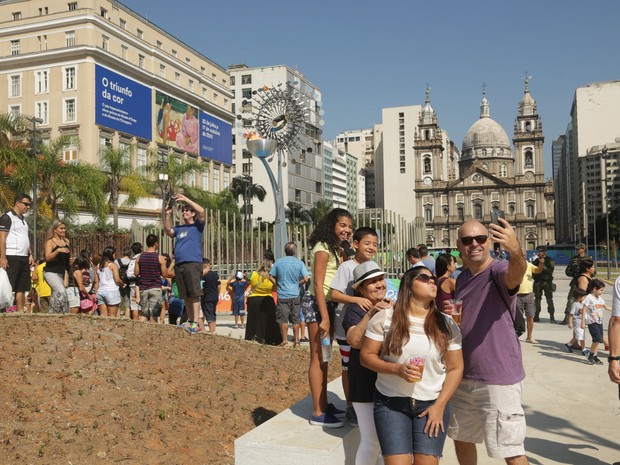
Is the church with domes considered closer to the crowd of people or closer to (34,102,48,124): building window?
(34,102,48,124): building window

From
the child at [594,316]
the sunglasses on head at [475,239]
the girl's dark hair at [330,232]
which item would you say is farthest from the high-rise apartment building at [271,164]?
the sunglasses on head at [475,239]

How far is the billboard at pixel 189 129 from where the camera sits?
195 ft

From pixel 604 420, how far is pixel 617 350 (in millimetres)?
2515

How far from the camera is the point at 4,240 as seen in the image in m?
7.88

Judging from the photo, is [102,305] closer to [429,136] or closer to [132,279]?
[132,279]

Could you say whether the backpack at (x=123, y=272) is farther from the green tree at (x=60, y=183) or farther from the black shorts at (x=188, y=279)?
the green tree at (x=60, y=183)

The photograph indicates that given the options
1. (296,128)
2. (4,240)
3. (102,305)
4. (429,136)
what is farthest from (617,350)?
(429,136)

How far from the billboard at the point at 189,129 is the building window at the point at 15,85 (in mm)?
11575

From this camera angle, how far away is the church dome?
113 meters

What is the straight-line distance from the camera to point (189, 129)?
65125 mm

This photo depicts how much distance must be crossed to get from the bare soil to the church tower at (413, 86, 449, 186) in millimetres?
100069

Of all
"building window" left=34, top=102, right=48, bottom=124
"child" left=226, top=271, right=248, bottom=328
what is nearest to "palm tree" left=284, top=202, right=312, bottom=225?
"building window" left=34, top=102, right=48, bottom=124

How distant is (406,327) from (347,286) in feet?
3.39

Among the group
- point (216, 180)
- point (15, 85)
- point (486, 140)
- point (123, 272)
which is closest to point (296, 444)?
point (123, 272)
